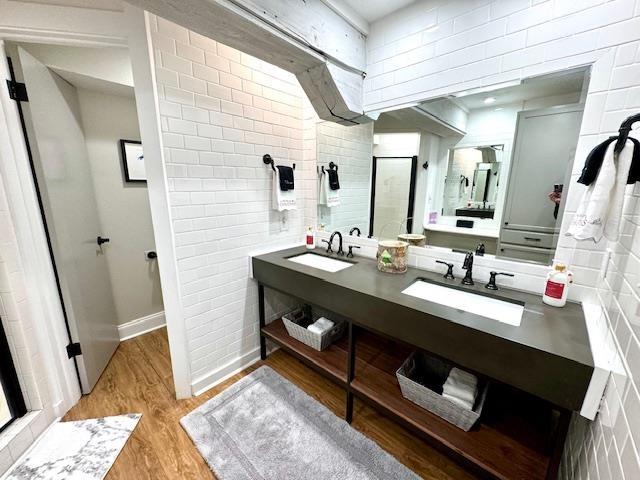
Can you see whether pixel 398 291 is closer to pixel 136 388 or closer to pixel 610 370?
pixel 610 370

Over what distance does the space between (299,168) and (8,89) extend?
1708 mm

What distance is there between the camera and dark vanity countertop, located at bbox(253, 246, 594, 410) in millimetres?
874

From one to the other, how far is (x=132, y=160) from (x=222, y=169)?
1175 mm

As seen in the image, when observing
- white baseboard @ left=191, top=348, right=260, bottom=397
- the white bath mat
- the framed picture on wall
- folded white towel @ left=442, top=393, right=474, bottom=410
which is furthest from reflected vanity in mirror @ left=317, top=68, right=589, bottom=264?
the white bath mat

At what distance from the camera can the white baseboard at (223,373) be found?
1.85 m

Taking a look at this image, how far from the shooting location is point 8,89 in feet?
4.41

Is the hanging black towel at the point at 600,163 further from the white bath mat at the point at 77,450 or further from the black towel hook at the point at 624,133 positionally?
the white bath mat at the point at 77,450

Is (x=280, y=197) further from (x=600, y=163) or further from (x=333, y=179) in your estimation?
(x=600, y=163)

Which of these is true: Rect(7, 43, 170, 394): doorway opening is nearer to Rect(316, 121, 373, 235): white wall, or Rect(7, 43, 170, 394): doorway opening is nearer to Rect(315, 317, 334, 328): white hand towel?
Rect(316, 121, 373, 235): white wall

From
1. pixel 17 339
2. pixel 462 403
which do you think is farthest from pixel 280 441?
pixel 17 339

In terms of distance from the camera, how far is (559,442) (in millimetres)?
954

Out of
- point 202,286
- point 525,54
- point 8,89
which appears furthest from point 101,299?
point 525,54

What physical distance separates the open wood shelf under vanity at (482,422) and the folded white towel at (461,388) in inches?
6.0

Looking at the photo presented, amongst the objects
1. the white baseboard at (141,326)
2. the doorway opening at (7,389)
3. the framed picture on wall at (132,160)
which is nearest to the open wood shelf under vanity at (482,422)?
the doorway opening at (7,389)
